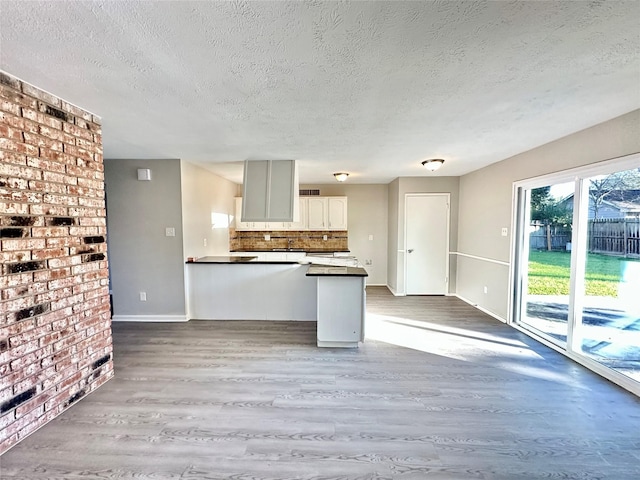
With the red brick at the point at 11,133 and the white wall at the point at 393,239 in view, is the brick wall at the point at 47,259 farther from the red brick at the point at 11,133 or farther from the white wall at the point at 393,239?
the white wall at the point at 393,239

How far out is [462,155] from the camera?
369 centimetres

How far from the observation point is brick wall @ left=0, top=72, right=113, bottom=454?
1713 millimetres

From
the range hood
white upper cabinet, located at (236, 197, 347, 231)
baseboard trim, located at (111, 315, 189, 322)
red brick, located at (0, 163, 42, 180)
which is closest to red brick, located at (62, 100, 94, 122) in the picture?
red brick, located at (0, 163, 42, 180)

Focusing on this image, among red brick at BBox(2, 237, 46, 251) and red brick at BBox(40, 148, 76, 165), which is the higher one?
red brick at BBox(40, 148, 76, 165)

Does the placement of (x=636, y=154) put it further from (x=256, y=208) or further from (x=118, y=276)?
(x=118, y=276)

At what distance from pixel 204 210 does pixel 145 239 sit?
3.27 ft

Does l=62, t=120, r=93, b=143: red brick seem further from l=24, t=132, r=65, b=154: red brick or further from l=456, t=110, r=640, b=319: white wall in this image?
l=456, t=110, r=640, b=319: white wall

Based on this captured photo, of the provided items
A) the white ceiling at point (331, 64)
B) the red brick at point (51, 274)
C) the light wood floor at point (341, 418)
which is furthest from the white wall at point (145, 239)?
the red brick at point (51, 274)

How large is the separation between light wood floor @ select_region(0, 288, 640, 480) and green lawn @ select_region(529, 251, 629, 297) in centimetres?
74

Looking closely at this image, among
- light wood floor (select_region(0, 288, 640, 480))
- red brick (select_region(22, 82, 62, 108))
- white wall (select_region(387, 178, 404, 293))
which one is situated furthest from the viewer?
white wall (select_region(387, 178, 404, 293))

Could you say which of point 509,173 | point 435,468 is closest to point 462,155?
point 509,173

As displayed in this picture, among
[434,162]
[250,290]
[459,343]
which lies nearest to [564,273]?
[459,343]

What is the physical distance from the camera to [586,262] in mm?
2824

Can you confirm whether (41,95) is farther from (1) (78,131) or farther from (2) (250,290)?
(2) (250,290)
